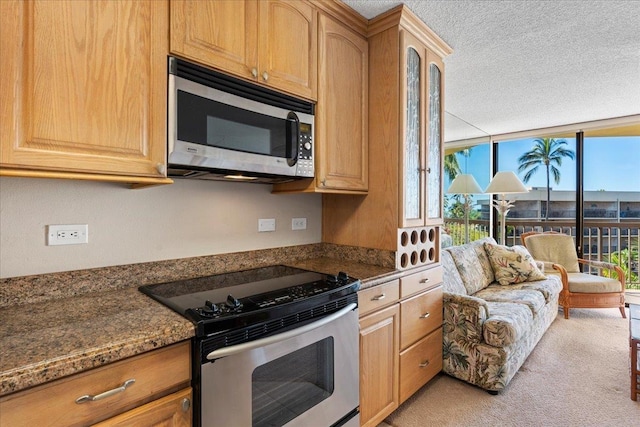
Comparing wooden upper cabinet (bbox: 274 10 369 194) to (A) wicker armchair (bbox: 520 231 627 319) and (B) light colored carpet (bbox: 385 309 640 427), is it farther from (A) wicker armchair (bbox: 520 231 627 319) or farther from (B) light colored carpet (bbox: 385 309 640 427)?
(A) wicker armchair (bbox: 520 231 627 319)

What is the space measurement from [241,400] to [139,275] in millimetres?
801

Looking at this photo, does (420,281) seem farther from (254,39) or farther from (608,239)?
(608,239)

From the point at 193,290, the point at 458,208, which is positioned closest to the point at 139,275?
the point at 193,290

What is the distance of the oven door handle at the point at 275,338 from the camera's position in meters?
1.12

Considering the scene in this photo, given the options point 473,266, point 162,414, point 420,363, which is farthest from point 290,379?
point 473,266

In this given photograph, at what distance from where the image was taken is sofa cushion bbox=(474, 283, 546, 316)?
2.85 m

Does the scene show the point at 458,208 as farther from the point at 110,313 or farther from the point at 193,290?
the point at 110,313

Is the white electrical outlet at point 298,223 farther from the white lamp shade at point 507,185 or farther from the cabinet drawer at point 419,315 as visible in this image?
the white lamp shade at point 507,185

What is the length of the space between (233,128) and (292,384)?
1.17m

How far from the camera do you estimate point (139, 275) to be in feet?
5.19

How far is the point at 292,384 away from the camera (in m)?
1.42

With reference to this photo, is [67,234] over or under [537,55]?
under

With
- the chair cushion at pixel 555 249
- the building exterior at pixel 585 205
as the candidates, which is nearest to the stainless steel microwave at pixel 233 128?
the chair cushion at pixel 555 249

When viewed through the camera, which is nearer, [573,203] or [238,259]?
[238,259]
